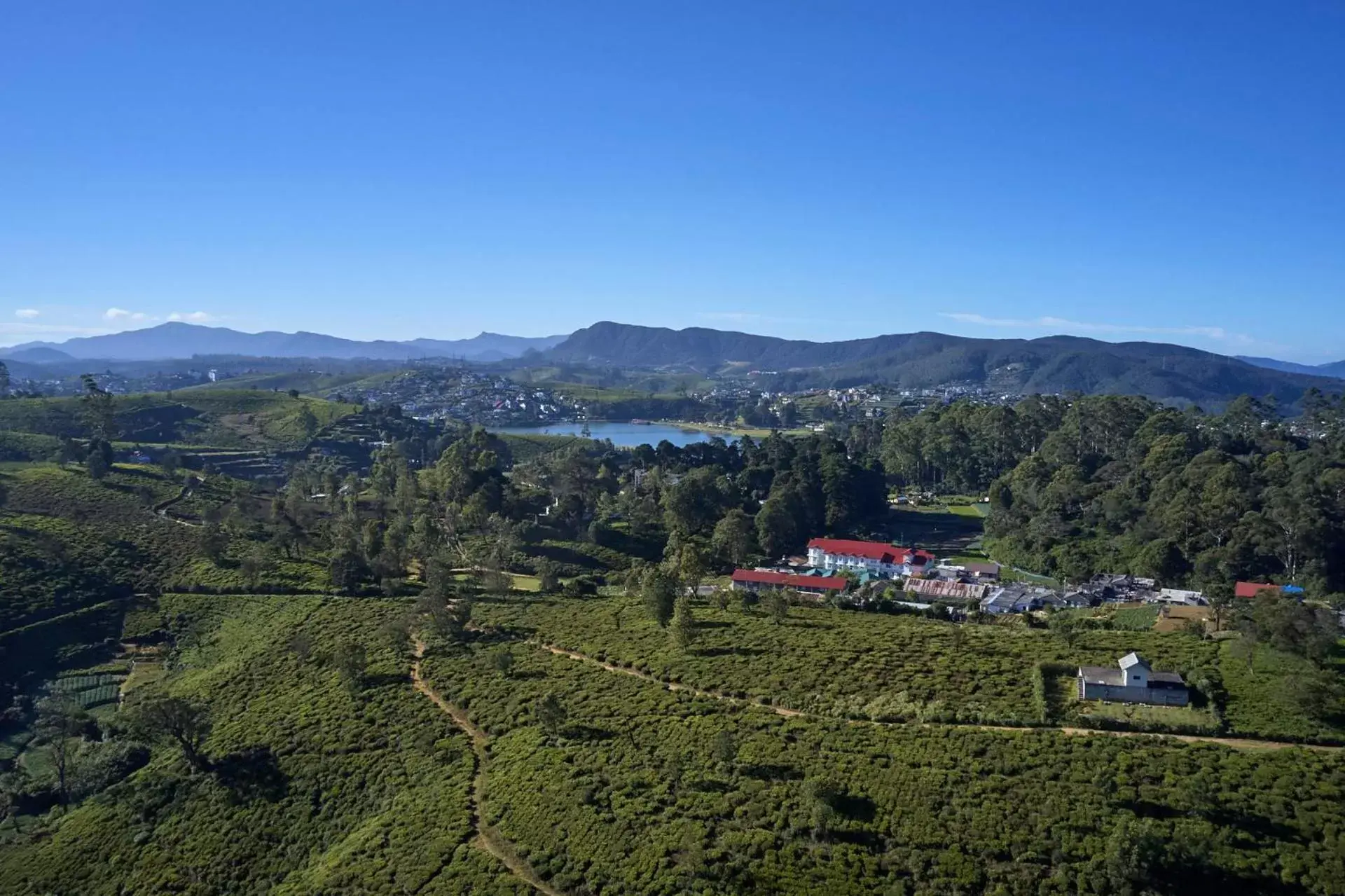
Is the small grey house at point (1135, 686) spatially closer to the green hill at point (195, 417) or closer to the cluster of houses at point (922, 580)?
the cluster of houses at point (922, 580)

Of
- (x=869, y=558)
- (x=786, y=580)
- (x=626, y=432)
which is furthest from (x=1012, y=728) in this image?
(x=626, y=432)

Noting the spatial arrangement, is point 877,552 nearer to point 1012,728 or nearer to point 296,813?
point 1012,728

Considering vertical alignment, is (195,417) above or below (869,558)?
above

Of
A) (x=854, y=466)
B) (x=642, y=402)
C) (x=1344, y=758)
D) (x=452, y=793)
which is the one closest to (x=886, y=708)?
(x=1344, y=758)

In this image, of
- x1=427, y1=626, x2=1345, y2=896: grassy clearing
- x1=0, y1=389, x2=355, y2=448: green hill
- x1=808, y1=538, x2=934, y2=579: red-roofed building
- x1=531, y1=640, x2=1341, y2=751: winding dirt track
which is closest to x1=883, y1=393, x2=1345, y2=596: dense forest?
x1=808, y1=538, x2=934, y2=579: red-roofed building

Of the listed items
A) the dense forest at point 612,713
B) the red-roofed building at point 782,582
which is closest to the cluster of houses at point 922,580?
the red-roofed building at point 782,582

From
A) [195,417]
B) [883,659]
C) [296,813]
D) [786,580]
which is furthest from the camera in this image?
[195,417]

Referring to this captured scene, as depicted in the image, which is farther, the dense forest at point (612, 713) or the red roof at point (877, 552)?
the red roof at point (877, 552)
